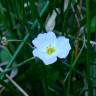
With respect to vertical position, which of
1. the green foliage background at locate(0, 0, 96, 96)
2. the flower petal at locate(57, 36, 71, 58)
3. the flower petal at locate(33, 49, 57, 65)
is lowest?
the green foliage background at locate(0, 0, 96, 96)

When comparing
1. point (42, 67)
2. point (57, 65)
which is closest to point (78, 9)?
point (57, 65)

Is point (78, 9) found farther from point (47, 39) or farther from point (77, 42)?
point (47, 39)

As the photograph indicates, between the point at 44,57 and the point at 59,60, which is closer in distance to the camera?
the point at 44,57

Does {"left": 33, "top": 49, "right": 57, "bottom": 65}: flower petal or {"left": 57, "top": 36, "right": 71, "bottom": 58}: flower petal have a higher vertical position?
{"left": 33, "top": 49, "right": 57, "bottom": 65}: flower petal

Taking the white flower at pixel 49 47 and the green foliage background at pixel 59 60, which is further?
the green foliage background at pixel 59 60

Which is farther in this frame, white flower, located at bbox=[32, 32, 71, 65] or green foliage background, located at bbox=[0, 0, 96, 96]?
green foliage background, located at bbox=[0, 0, 96, 96]

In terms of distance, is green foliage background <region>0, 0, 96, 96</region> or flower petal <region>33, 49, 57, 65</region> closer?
flower petal <region>33, 49, 57, 65</region>

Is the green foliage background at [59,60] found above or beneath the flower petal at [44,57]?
beneath
